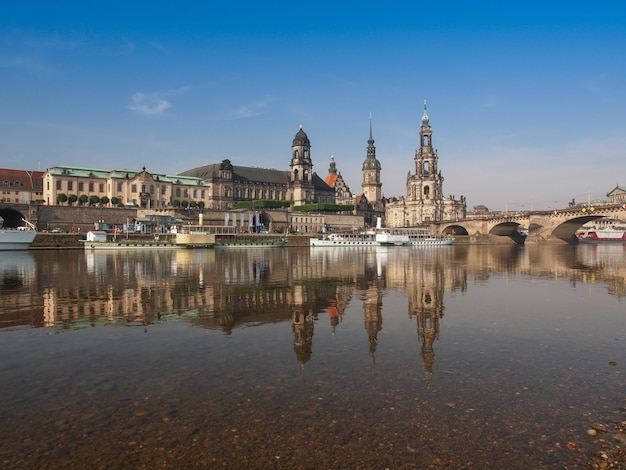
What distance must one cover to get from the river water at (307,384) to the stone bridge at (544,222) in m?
69.3

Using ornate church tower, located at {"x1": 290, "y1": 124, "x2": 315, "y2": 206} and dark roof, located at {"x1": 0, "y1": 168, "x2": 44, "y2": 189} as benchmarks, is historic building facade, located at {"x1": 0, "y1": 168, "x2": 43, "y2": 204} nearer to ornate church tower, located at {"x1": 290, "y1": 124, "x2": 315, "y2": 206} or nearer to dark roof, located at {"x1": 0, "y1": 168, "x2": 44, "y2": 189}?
dark roof, located at {"x1": 0, "y1": 168, "x2": 44, "y2": 189}

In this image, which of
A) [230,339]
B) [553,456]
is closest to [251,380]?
[230,339]

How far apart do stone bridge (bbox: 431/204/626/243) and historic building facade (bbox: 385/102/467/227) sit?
27.6 meters

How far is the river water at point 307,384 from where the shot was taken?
5.86 metres

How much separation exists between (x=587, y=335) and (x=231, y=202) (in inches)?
4500

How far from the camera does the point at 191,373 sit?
28.5 feet

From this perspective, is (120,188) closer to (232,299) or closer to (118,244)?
(118,244)

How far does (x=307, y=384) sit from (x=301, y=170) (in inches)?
5006

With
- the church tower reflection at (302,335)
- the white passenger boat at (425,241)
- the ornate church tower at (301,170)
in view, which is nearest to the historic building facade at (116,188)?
the ornate church tower at (301,170)

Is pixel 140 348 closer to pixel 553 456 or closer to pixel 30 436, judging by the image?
pixel 30 436

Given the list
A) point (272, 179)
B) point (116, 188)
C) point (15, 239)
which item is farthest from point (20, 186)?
point (272, 179)

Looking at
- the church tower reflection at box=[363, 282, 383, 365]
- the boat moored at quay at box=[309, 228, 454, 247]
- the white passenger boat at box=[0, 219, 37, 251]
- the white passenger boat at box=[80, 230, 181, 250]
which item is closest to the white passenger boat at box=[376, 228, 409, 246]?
the boat moored at quay at box=[309, 228, 454, 247]

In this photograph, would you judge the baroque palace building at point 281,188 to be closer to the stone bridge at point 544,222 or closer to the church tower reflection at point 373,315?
the stone bridge at point 544,222

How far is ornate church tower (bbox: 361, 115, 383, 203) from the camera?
506 ft
